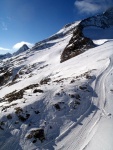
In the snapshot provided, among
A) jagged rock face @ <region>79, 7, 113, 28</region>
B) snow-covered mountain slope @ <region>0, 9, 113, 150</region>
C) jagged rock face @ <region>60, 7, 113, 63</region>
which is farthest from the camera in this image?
jagged rock face @ <region>79, 7, 113, 28</region>

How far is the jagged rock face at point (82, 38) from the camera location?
55.4 meters

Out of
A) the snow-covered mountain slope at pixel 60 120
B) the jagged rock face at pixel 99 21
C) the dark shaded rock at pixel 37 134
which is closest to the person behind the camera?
the snow-covered mountain slope at pixel 60 120

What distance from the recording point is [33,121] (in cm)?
1402

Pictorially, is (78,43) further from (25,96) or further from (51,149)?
(51,149)

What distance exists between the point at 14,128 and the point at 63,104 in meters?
4.89

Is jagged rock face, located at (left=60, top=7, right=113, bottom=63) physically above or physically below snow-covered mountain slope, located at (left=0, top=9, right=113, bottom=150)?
above

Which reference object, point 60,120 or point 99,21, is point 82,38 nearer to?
point 60,120

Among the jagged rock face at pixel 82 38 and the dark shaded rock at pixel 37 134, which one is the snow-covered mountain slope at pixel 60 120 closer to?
the dark shaded rock at pixel 37 134

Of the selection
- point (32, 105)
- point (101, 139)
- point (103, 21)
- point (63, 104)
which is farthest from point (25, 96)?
point (103, 21)

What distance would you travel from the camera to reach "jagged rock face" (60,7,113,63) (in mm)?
55406

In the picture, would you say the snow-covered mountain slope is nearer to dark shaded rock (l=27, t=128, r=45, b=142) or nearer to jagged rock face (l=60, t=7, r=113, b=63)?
dark shaded rock (l=27, t=128, r=45, b=142)

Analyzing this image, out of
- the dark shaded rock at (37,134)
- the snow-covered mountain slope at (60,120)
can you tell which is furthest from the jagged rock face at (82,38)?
the dark shaded rock at (37,134)

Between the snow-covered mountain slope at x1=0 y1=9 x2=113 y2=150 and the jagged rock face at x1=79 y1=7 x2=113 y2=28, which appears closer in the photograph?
the snow-covered mountain slope at x1=0 y1=9 x2=113 y2=150

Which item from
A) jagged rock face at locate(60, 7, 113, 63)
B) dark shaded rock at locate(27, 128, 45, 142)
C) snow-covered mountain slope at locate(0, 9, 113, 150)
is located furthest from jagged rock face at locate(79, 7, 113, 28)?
dark shaded rock at locate(27, 128, 45, 142)
